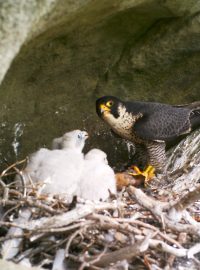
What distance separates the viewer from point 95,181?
3.25 m

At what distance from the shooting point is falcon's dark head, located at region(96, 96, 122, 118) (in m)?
3.89

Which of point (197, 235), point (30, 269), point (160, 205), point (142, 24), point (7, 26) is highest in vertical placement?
point (7, 26)

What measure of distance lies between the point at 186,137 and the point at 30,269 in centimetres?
207

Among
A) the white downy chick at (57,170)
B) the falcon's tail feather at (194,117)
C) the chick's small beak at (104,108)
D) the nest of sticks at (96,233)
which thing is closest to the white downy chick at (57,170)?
the white downy chick at (57,170)

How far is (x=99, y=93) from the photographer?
4.19 m

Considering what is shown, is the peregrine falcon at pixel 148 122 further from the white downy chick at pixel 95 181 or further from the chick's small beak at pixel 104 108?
the white downy chick at pixel 95 181

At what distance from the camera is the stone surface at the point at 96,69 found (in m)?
3.66

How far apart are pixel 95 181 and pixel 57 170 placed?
7.8 inches

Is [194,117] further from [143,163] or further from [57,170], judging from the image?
[57,170]

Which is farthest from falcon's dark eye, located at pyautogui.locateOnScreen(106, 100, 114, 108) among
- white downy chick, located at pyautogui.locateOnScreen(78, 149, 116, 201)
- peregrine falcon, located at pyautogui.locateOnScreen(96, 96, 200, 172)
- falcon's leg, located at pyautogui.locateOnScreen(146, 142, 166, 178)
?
white downy chick, located at pyautogui.locateOnScreen(78, 149, 116, 201)

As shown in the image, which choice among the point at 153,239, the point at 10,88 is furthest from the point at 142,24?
the point at 153,239

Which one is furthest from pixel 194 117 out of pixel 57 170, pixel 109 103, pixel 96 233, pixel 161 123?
pixel 96 233

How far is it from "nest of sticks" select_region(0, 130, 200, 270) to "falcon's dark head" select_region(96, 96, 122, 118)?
0.95 m

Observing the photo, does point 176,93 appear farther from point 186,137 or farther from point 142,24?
point 142,24
